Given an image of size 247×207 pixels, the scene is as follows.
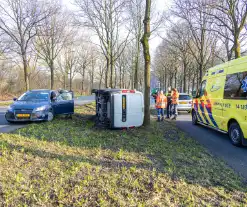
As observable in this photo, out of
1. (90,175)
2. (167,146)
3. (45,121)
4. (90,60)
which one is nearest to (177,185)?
(90,175)

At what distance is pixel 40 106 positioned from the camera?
8.48 metres

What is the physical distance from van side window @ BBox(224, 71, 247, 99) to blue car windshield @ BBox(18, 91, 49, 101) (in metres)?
7.47

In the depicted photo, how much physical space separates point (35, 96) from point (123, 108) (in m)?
4.66

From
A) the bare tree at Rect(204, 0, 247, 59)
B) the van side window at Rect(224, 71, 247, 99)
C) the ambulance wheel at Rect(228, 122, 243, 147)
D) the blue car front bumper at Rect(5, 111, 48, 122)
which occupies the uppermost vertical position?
the bare tree at Rect(204, 0, 247, 59)

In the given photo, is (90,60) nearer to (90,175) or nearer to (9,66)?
(9,66)

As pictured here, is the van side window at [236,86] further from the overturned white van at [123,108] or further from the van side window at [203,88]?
the overturned white van at [123,108]

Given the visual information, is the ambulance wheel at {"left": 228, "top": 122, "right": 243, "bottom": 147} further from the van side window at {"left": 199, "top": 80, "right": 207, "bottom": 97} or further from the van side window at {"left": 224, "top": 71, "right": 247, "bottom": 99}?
the van side window at {"left": 199, "top": 80, "right": 207, "bottom": 97}

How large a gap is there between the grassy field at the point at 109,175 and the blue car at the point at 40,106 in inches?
108

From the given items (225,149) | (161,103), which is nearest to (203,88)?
(161,103)

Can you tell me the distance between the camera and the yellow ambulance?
6027 millimetres

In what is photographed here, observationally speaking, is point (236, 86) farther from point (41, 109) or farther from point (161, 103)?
point (41, 109)

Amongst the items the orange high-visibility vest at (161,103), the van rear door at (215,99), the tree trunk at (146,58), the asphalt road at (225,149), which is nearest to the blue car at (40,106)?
the tree trunk at (146,58)

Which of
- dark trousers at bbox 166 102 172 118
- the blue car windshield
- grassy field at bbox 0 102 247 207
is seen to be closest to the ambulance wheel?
grassy field at bbox 0 102 247 207

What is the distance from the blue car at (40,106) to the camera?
823 cm
